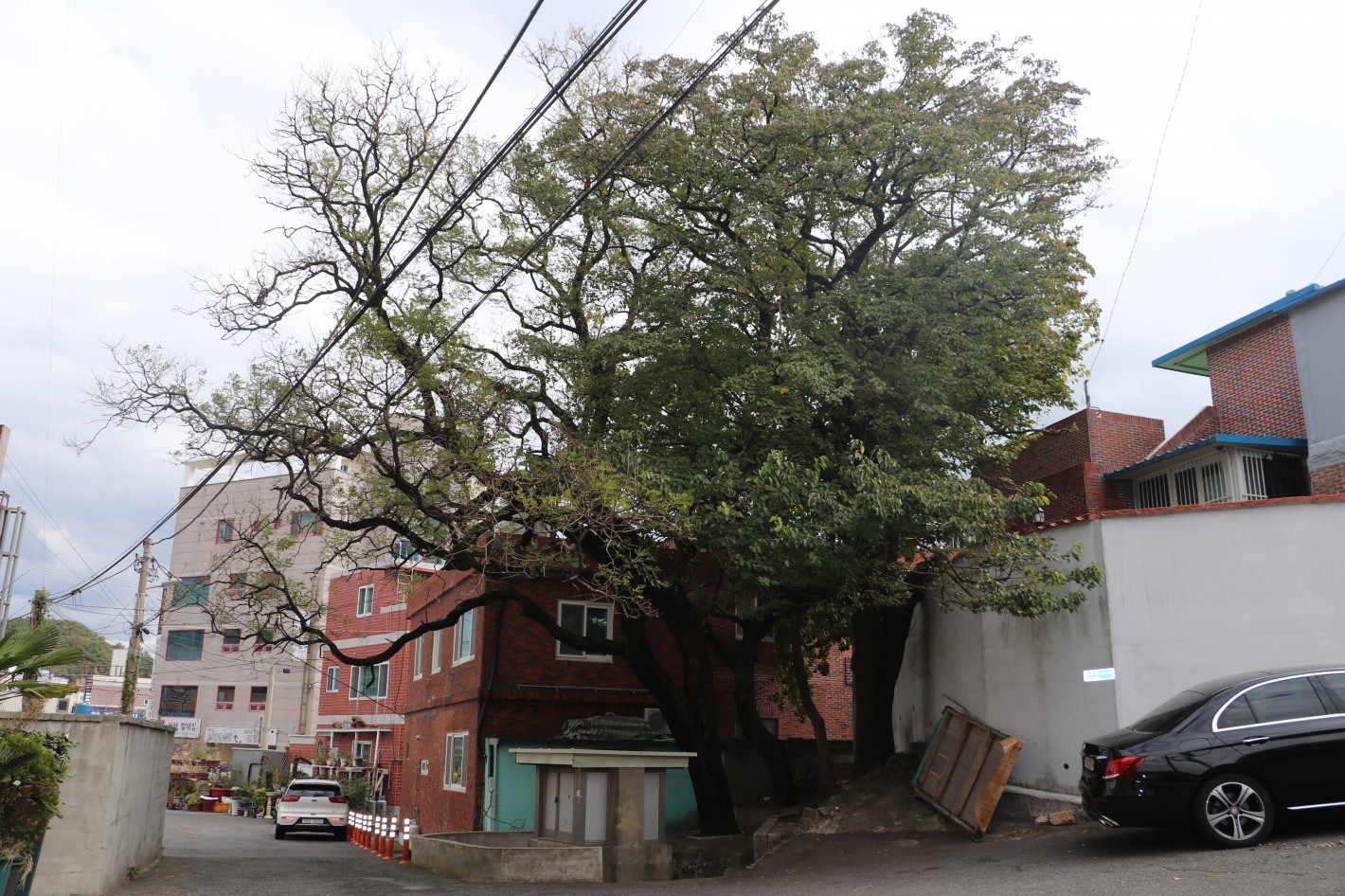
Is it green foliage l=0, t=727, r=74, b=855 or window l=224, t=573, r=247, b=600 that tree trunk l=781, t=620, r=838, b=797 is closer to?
window l=224, t=573, r=247, b=600

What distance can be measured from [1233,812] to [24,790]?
12.3 metres

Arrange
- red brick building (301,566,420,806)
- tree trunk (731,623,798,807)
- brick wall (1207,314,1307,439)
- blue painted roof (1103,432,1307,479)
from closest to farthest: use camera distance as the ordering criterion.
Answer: tree trunk (731,623,798,807), blue painted roof (1103,432,1307,479), brick wall (1207,314,1307,439), red brick building (301,566,420,806)

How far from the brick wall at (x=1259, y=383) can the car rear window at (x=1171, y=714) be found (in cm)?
1375

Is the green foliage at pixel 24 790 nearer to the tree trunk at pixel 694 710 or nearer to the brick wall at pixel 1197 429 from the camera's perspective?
the tree trunk at pixel 694 710

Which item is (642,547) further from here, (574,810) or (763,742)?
(763,742)

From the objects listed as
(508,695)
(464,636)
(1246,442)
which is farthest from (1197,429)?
(464,636)

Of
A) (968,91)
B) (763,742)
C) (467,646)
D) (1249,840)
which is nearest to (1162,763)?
(1249,840)

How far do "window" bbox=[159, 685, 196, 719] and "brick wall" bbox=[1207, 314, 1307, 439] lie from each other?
2024 inches

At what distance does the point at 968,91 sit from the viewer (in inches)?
712

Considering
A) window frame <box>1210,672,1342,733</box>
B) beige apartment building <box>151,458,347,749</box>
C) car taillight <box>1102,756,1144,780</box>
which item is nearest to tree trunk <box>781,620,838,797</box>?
car taillight <box>1102,756,1144,780</box>

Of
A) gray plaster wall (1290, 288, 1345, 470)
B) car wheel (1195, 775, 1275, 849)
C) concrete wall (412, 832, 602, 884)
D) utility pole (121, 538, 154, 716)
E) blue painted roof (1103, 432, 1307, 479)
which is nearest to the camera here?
car wheel (1195, 775, 1275, 849)

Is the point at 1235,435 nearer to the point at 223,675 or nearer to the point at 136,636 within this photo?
the point at 136,636

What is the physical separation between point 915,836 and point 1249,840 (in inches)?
234

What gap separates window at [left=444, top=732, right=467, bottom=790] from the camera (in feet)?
78.4
